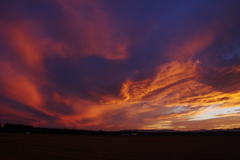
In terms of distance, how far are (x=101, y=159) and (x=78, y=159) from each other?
242 cm

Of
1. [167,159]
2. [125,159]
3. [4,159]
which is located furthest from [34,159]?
[167,159]

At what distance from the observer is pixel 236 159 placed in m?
19.6

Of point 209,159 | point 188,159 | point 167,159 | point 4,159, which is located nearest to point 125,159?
point 167,159

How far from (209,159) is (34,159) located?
1874 cm

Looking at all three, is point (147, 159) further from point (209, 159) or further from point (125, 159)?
point (209, 159)

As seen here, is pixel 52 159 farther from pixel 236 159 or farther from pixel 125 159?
pixel 236 159

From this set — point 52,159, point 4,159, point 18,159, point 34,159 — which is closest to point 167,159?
point 52,159

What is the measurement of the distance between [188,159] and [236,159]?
194 inches

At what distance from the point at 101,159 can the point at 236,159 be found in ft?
46.9

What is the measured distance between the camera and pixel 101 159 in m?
19.7

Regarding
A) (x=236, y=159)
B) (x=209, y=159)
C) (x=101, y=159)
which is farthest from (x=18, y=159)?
(x=236, y=159)

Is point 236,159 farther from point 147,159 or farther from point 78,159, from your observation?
point 78,159

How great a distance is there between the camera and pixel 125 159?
19.8m

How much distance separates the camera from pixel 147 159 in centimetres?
1988
